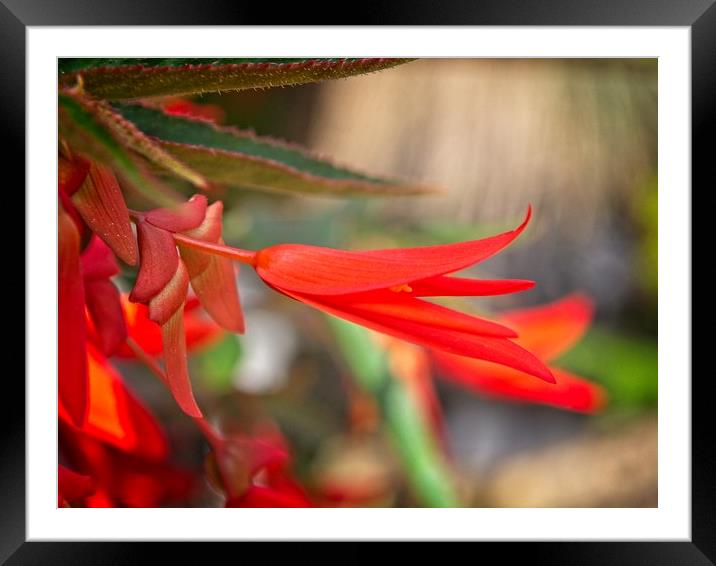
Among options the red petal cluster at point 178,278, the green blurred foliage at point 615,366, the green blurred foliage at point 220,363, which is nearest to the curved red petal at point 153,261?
the red petal cluster at point 178,278

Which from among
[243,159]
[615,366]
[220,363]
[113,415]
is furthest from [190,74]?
[615,366]

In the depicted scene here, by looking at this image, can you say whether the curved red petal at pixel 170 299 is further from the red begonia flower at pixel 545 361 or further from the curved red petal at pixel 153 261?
the red begonia flower at pixel 545 361

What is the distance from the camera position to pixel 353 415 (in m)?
0.61

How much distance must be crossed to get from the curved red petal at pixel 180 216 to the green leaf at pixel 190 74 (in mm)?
36

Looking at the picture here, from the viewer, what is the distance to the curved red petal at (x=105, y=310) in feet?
0.84

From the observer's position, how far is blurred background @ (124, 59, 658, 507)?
51 centimetres

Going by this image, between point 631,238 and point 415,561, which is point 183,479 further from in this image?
point 631,238

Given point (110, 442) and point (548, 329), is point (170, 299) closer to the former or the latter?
point (110, 442)

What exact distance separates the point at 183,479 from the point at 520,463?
0.64 meters

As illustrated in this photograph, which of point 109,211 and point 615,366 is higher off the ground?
point 109,211

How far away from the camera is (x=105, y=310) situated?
257 millimetres

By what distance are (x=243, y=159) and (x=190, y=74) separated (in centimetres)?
3

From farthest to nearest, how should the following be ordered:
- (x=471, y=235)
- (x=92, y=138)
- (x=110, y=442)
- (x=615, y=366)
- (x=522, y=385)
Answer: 1. (x=615, y=366)
2. (x=471, y=235)
3. (x=522, y=385)
4. (x=110, y=442)
5. (x=92, y=138)

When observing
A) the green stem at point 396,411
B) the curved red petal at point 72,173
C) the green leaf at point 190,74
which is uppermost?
the green leaf at point 190,74
